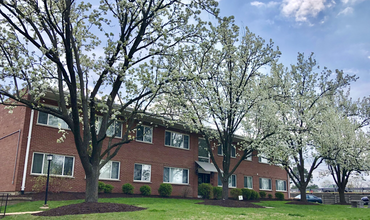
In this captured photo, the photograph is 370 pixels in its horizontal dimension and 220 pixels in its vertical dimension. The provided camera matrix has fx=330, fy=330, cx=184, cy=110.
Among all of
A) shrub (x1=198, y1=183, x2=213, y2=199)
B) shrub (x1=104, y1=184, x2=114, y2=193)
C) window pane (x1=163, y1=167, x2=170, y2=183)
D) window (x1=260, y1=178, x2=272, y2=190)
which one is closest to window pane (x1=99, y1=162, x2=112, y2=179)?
shrub (x1=104, y1=184, x2=114, y2=193)

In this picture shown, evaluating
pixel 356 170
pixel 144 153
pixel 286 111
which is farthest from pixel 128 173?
pixel 356 170

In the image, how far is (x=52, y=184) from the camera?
17.5m

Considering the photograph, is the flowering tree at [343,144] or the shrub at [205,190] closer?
the flowering tree at [343,144]

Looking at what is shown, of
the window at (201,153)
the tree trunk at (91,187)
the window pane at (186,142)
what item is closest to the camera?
the tree trunk at (91,187)

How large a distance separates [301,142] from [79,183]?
47.6ft

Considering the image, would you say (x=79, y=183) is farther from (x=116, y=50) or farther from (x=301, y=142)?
(x=301, y=142)

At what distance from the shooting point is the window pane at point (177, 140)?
83.8ft

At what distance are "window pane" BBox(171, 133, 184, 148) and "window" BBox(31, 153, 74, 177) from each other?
8459mm

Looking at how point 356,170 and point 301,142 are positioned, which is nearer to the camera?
point 301,142

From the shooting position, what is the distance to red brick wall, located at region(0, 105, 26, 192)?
57.1 feet

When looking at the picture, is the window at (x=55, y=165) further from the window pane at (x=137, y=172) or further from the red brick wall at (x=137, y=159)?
the window pane at (x=137, y=172)

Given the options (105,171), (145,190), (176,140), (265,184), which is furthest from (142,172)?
(265,184)

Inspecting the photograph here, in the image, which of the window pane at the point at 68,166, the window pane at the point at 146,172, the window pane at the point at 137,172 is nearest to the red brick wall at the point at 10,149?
the window pane at the point at 68,166

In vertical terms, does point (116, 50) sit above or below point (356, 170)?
above
